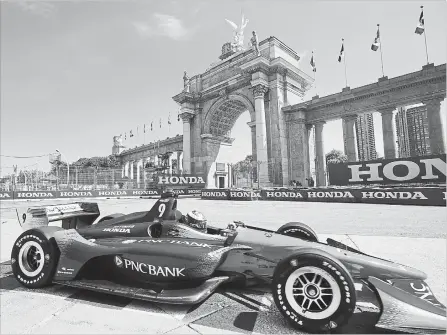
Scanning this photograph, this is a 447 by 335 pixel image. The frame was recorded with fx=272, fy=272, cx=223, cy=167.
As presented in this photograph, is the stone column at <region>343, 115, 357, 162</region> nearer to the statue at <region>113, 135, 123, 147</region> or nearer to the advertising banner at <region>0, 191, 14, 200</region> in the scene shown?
the advertising banner at <region>0, 191, 14, 200</region>

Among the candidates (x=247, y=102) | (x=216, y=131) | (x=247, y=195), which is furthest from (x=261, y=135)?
(x=216, y=131)

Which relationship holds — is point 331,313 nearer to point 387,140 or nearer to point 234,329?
point 234,329

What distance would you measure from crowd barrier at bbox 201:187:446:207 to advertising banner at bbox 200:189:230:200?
0.14 feet

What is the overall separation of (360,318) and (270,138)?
2931 centimetres

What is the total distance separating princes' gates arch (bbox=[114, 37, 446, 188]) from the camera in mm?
24047

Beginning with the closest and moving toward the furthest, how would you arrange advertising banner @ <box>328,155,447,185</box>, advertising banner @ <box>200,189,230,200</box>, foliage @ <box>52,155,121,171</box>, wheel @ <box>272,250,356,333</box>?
wheel @ <box>272,250,356,333</box> → advertising banner @ <box>328,155,447,185</box> → advertising banner @ <box>200,189,230,200</box> → foliage @ <box>52,155,121,171</box>

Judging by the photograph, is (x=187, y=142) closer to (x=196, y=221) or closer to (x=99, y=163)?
(x=196, y=221)

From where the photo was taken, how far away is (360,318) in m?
2.39

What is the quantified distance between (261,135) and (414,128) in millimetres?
16905

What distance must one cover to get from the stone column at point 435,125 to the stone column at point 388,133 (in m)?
2.70

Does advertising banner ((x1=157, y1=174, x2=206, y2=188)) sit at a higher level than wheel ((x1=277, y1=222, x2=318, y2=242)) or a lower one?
higher

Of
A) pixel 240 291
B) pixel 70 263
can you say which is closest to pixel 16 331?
pixel 70 263

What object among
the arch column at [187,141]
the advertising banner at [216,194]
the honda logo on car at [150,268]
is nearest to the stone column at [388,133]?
the advertising banner at [216,194]

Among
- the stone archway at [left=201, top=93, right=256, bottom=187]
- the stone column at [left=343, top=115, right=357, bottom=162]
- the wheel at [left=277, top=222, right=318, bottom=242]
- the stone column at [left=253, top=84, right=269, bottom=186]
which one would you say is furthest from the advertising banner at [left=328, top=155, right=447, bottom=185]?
the stone archway at [left=201, top=93, right=256, bottom=187]
